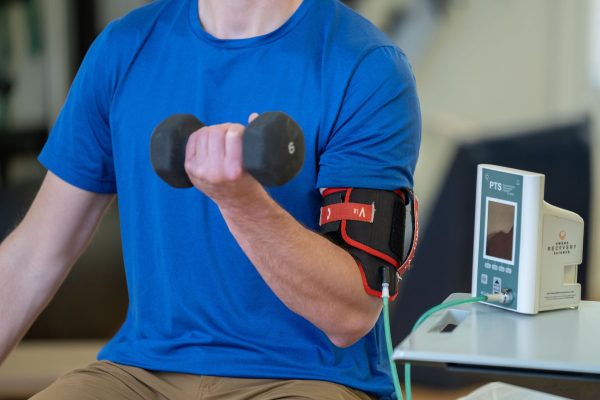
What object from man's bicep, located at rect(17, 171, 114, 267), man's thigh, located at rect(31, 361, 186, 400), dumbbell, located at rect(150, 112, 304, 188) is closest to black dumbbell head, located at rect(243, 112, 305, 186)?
dumbbell, located at rect(150, 112, 304, 188)

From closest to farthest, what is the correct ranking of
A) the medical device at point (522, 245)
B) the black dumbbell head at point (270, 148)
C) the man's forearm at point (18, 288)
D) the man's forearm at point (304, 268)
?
the black dumbbell head at point (270, 148), the man's forearm at point (304, 268), the medical device at point (522, 245), the man's forearm at point (18, 288)

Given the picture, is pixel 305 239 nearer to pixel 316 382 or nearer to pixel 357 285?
pixel 357 285

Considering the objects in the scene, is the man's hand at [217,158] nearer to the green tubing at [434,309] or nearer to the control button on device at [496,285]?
the green tubing at [434,309]

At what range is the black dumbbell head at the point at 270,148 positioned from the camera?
1008mm

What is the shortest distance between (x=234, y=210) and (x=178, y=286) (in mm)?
372

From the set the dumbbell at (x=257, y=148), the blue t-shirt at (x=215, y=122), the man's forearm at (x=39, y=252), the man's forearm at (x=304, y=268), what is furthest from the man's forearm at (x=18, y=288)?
the dumbbell at (x=257, y=148)

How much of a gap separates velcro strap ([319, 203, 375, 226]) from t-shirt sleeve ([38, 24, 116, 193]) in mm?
397

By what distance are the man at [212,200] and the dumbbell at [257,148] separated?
11.0 inches

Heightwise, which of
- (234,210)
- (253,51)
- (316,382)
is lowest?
(316,382)

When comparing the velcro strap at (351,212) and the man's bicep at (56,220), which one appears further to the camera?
the man's bicep at (56,220)

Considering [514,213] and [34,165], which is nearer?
[514,213]

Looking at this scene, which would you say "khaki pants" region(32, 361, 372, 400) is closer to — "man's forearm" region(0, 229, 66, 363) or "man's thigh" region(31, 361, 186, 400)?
"man's thigh" region(31, 361, 186, 400)

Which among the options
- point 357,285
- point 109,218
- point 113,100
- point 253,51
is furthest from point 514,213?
point 109,218

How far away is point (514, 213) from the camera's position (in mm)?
1354
